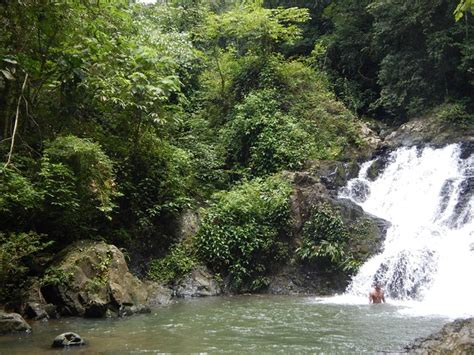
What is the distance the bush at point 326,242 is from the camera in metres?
15.0

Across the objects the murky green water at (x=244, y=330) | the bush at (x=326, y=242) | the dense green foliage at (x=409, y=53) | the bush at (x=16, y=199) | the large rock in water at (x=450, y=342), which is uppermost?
the dense green foliage at (x=409, y=53)

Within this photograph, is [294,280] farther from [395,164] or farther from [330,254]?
[395,164]

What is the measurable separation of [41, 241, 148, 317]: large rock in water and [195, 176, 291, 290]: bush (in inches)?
152

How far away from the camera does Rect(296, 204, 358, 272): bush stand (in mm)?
15016

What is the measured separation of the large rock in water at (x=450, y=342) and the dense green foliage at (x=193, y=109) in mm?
4305

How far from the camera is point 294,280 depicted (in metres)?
15.4

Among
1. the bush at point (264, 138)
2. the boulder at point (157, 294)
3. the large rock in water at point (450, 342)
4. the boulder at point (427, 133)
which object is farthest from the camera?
the bush at point (264, 138)

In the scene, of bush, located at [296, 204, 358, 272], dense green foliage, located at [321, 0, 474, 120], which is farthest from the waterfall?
dense green foliage, located at [321, 0, 474, 120]

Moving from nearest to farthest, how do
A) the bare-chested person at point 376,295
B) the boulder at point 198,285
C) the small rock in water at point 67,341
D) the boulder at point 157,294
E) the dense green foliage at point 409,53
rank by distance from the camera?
the small rock in water at point 67,341 → the bare-chested person at point 376,295 → the boulder at point 157,294 → the boulder at point 198,285 → the dense green foliage at point 409,53

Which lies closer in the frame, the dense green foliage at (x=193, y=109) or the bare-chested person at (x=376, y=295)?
the dense green foliage at (x=193, y=109)

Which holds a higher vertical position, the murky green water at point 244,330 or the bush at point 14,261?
the bush at point 14,261

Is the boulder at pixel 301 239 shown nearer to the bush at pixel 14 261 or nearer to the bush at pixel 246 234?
the bush at pixel 246 234

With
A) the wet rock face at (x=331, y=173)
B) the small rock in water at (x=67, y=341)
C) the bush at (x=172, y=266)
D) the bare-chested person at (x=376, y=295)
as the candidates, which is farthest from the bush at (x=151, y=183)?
the small rock in water at (x=67, y=341)

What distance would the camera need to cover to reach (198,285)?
14906 mm
